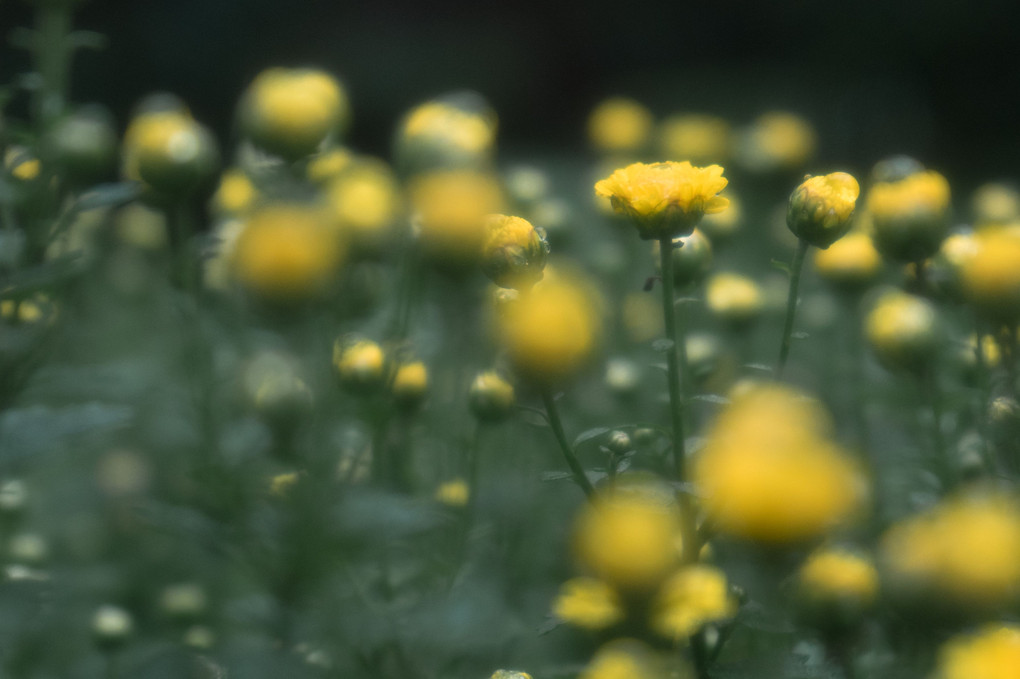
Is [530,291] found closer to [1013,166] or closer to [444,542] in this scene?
[444,542]

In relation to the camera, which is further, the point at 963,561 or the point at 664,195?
the point at 664,195

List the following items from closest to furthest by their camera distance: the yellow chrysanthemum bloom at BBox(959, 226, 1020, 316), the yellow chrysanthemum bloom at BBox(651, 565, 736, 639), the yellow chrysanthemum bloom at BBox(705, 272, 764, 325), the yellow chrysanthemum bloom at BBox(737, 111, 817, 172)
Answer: the yellow chrysanthemum bloom at BBox(651, 565, 736, 639) < the yellow chrysanthemum bloom at BBox(959, 226, 1020, 316) < the yellow chrysanthemum bloom at BBox(705, 272, 764, 325) < the yellow chrysanthemum bloom at BBox(737, 111, 817, 172)

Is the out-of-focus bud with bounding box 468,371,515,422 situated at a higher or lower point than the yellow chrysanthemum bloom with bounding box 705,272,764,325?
higher

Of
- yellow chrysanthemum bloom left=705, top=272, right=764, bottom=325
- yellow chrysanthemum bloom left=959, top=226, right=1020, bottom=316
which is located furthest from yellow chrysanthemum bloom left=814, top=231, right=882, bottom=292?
yellow chrysanthemum bloom left=959, top=226, right=1020, bottom=316

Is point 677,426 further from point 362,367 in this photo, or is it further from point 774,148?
point 774,148

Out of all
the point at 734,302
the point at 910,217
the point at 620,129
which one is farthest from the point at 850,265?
the point at 620,129

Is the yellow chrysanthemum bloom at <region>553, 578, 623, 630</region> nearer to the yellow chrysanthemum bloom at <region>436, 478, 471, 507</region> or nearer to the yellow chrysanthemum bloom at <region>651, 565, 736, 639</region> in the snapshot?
the yellow chrysanthemum bloom at <region>651, 565, 736, 639</region>

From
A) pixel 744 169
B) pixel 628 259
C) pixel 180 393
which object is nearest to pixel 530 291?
pixel 180 393
